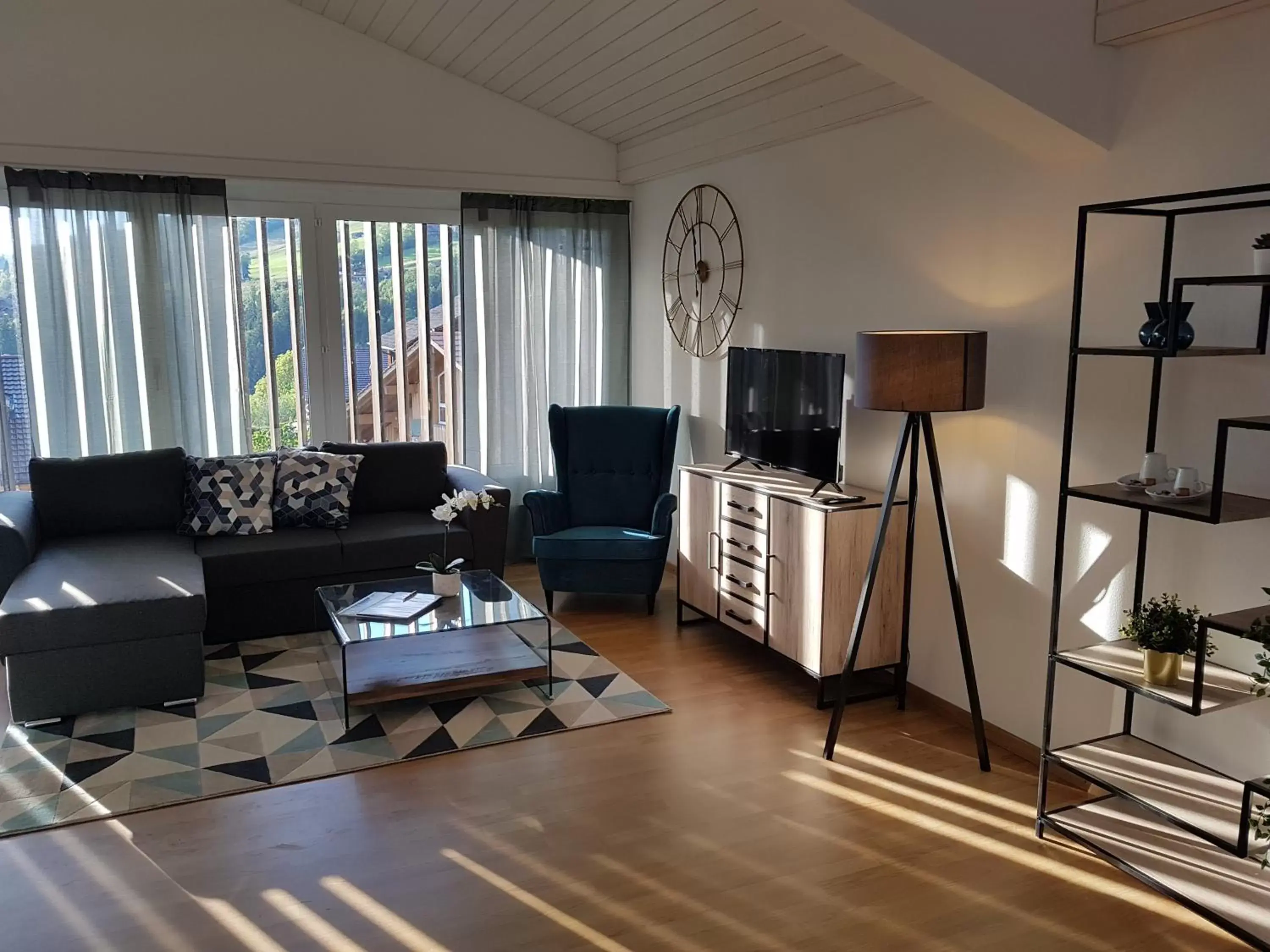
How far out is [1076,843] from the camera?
2910mm

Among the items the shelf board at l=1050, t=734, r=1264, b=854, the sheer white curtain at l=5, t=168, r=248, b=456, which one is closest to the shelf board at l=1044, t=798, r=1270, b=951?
the shelf board at l=1050, t=734, r=1264, b=854

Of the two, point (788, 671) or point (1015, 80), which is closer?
point (1015, 80)

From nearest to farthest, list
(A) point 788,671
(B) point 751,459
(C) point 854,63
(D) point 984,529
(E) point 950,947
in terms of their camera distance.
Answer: (E) point 950,947 < (D) point 984,529 < (C) point 854,63 < (A) point 788,671 < (B) point 751,459

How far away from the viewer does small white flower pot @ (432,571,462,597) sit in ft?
13.6

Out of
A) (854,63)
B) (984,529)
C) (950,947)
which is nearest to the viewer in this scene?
(950,947)

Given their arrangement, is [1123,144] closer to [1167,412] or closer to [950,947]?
[1167,412]

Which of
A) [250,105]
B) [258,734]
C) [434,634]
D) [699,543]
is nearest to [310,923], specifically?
[258,734]

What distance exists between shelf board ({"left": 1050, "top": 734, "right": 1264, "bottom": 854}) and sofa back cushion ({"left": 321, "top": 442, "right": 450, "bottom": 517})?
3.53 m

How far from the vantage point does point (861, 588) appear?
388 cm

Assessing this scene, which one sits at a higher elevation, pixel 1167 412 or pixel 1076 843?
pixel 1167 412

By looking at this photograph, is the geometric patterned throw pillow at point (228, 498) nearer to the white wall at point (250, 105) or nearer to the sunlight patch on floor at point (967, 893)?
the white wall at point (250, 105)

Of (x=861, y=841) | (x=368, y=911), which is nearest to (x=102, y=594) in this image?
(x=368, y=911)

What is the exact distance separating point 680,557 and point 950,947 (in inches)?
104

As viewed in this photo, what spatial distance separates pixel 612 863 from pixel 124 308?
13.0ft
